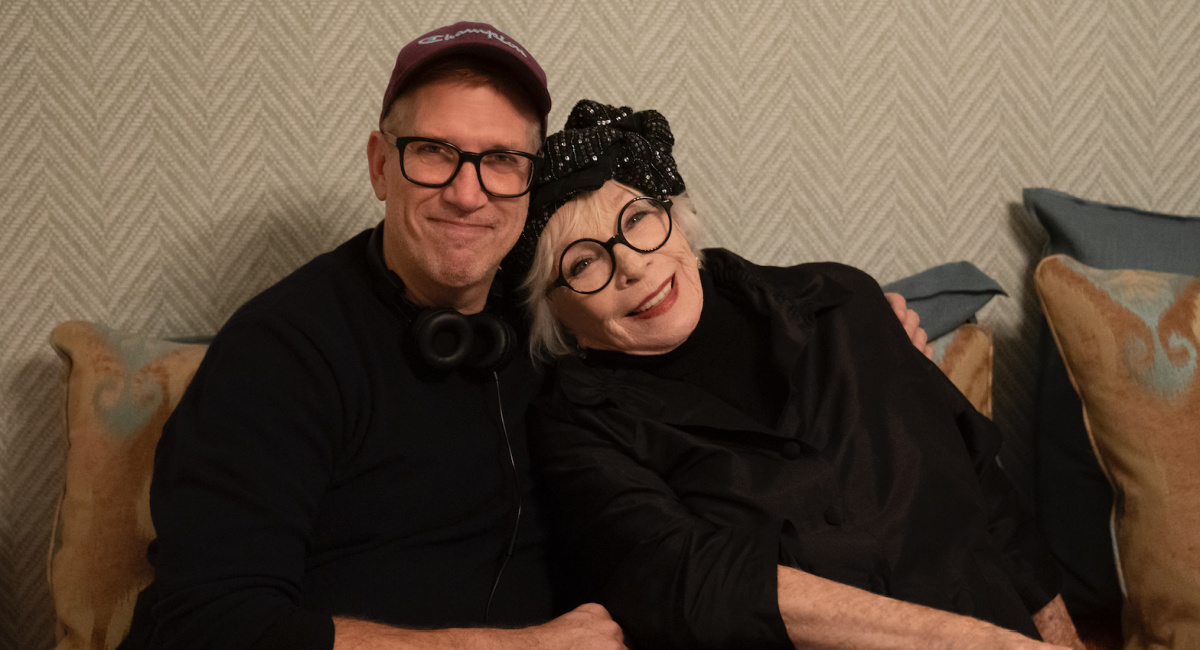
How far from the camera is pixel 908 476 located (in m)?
1.28

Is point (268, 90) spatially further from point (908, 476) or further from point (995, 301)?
point (995, 301)

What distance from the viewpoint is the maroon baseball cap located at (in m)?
1.21

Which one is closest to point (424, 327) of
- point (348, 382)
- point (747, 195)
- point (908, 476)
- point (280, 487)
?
point (348, 382)

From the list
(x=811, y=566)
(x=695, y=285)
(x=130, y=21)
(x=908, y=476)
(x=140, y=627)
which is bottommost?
(x=140, y=627)

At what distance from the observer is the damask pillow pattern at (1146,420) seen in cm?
136

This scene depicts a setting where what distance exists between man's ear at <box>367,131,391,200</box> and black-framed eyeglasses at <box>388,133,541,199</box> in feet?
0.31

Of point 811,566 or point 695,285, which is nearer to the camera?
point 811,566

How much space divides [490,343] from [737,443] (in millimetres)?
467

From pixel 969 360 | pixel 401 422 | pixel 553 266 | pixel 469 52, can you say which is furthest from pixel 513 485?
pixel 969 360

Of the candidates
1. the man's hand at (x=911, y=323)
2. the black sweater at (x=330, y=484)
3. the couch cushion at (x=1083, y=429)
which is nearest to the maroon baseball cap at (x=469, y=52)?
the black sweater at (x=330, y=484)

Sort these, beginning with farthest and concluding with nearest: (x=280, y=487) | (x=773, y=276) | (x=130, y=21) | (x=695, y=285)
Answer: (x=130, y=21) < (x=773, y=276) < (x=695, y=285) < (x=280, y=487)

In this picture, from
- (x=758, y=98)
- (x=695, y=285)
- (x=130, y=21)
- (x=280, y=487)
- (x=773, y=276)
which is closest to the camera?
(x=280, y=487)

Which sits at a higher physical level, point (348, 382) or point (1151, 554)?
point (348, 382)

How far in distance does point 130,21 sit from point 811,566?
182cm
